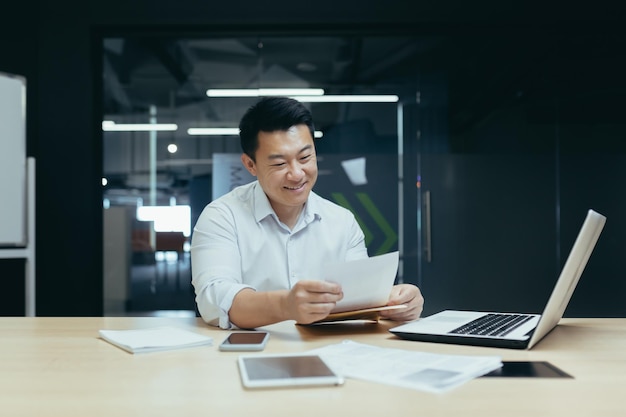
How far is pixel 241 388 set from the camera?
1.03 meters

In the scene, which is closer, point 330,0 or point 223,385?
point 223,385

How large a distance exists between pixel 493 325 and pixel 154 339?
0.84 metres

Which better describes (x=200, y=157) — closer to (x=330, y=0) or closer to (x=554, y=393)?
(x=330, y=0)

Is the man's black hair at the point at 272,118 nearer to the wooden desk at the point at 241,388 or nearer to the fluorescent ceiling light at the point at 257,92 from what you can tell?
the wooden desk at the point at 241,388

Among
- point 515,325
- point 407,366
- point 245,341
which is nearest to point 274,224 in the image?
point 245,341

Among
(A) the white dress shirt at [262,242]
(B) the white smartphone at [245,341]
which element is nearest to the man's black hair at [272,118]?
(A) the white dress shirt at [262,242]

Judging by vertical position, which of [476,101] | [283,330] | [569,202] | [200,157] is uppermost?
[476,101]

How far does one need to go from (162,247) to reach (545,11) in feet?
9.74

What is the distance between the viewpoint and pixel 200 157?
4086 mm

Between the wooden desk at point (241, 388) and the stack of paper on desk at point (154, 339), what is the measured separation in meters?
0.02

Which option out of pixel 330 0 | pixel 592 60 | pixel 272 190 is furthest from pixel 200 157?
pixel 592 60

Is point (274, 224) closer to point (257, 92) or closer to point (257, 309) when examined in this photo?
point (257, 309)

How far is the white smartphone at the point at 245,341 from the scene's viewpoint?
1.34m

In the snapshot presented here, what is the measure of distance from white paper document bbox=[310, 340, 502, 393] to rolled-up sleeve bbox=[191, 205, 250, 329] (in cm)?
48
